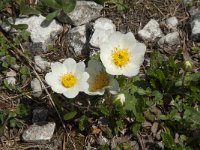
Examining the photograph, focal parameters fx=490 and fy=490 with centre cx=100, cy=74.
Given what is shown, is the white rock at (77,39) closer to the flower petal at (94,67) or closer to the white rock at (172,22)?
the flower petal at (94,67)

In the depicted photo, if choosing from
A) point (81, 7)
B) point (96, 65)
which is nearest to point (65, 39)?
point (81, 7)

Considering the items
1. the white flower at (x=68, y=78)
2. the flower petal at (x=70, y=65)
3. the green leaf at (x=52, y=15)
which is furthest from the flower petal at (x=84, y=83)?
the green leaf at (x=52, y=15)

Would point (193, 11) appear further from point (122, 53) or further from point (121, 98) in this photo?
point (121, 98)

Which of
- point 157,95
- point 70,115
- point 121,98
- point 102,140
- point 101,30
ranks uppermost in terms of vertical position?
point 101,30

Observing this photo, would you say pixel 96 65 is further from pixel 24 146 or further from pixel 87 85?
pixel 24 146

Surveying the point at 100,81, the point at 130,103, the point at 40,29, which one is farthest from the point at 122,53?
the point at 40,29
